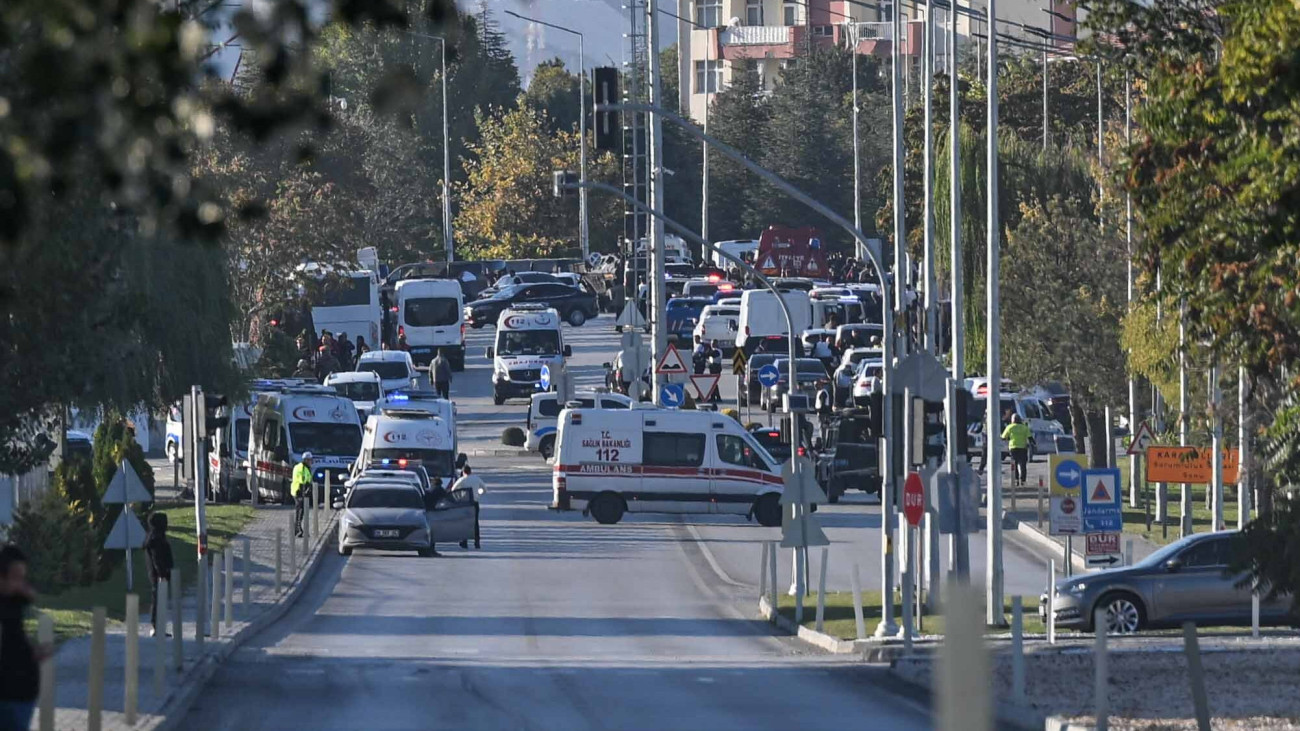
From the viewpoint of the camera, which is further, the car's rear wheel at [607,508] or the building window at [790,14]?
the building window at [790,14]

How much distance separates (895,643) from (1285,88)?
11173mm

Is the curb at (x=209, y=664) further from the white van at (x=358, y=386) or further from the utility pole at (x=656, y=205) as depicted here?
the white van at (x=358, y=386)

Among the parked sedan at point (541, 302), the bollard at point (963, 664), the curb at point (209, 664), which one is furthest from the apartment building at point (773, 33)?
the bollard at point (963, 664)

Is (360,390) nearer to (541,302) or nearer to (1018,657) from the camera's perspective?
(541,302)

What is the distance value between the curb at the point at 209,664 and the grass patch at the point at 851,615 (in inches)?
277

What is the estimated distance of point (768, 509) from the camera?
43094mm

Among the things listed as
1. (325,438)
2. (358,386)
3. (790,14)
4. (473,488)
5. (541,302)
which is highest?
(790,14)

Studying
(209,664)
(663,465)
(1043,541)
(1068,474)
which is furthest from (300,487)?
(209,664)

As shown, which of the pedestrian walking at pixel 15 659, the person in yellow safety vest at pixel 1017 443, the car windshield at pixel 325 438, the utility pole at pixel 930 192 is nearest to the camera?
the pedestrian walking at pixel 15 659

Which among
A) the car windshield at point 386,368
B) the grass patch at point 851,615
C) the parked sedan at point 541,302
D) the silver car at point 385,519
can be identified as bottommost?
the grass patch at point 851,615

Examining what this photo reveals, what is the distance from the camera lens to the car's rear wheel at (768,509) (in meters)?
43.0

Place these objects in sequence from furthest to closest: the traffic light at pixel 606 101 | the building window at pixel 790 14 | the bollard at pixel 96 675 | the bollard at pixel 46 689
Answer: the building window at pixel 790 14 < the traffic light at pixel 606 101 < the bollard at pixel 96 675 < the bollard at pixel 46 689

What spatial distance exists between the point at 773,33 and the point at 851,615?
11029 centimetres

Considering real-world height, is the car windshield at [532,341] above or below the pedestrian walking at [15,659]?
above
